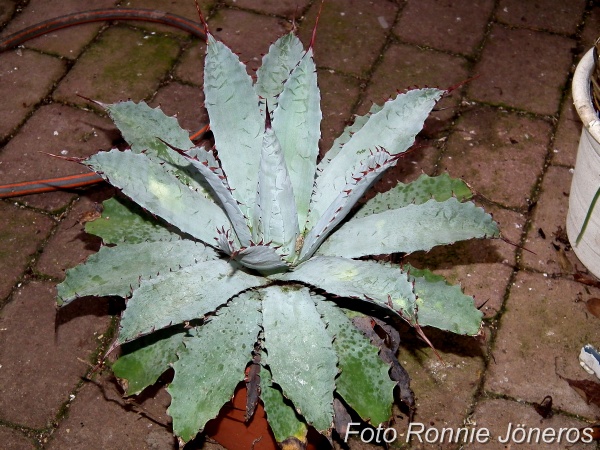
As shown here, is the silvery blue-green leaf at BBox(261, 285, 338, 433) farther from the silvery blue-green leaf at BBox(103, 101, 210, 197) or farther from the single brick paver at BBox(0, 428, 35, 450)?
the single brick paver at BBox(0, 428, 35, 450)

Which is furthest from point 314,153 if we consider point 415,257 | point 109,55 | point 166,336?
point 109,55

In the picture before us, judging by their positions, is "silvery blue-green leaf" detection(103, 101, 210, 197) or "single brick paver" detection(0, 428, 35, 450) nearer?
"silvery blue-green leaf" detection(103, 101, 210, 197)

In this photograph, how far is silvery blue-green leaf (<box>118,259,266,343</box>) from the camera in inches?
57.6

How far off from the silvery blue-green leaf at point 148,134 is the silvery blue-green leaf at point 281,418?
20.4 inches

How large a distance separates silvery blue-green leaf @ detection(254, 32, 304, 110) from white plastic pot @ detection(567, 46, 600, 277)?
0.92 metres

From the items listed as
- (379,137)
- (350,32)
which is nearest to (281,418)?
(379,137)

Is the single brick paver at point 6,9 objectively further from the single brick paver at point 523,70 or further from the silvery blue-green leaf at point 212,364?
the silvery blue-green leaf at point 212,364

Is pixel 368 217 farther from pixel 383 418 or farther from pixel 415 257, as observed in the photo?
pixel 415 257

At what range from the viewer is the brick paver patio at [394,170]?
2162mm

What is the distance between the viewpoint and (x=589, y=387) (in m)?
2.19

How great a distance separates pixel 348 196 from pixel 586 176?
1.06 metres

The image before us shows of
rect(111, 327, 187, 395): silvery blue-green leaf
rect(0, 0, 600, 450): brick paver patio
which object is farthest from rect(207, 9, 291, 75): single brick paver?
rect(111, 327, 187, 395): silvery blue-green leaf

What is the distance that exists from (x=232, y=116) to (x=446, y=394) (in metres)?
1.12

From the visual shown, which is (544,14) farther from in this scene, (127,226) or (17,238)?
(17,238)
